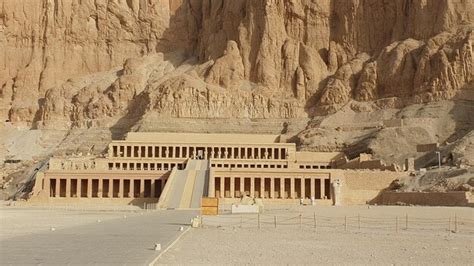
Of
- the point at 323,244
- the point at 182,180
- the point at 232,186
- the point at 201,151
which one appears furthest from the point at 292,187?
the point at 323,244

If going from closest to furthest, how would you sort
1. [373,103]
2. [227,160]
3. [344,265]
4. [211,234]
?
[344,265] → [211,234] → [227,160] → [373,103]

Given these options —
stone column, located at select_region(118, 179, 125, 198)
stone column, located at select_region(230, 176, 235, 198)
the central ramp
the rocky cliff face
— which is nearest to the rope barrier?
the central ramp

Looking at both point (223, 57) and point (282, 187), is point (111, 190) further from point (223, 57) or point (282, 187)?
point (223, 57)

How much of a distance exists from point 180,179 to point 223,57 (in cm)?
5010

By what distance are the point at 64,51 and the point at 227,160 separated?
5557 cm

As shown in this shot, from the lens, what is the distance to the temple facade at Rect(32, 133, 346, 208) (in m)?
69.6

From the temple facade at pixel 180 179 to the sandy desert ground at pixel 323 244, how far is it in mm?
27986

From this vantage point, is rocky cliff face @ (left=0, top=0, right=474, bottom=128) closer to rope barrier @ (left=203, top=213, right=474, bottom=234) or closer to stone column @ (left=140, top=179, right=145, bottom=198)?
stone column @ (left=140, top=179, right=145, bottom=198)

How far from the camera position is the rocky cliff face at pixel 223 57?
340 ft

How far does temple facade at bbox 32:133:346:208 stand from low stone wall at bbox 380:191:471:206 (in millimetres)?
6691

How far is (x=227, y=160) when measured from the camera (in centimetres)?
9325

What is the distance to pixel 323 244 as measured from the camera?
24812 millimetres

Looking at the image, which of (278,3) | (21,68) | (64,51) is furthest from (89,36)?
(278,3)

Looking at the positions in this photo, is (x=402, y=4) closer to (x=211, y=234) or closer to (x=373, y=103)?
(x=373, y=103)
